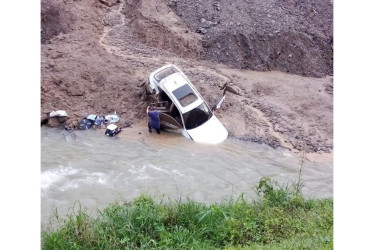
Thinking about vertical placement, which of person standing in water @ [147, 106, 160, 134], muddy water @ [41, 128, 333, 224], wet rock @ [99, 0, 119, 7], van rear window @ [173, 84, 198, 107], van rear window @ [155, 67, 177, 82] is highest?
wet rock @ [99, 0, 119, 7]

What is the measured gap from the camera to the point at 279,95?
13945 mm

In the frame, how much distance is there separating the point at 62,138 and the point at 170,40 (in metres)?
6.24

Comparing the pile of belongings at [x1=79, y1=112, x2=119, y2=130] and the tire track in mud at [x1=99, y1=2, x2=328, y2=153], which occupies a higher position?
the tire track in mud at [x1=99, y1=2, x2=328, y2=153]

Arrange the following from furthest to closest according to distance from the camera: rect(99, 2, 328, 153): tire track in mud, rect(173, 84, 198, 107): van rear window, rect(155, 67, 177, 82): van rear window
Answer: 1. rect(99, 2, 328, 153): tire track in mud
2. rect(155, 67, 177, 82): van rear window
3. rect(173, 84, 198, 107): van rear window

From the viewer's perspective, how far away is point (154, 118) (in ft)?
36.6

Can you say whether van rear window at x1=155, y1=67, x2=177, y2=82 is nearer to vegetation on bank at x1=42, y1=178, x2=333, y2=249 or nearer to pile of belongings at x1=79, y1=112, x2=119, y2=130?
pile of belongings at x1=79, y1=112, x2=119, y2=130

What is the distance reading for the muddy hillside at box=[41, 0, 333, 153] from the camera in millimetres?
12375

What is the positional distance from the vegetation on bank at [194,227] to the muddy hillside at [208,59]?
4.99m

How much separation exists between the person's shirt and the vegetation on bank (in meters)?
4.31

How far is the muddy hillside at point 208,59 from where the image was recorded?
1238cm

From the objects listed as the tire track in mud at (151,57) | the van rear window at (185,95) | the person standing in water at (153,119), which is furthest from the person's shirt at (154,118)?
the tire track in mud at (151,57)

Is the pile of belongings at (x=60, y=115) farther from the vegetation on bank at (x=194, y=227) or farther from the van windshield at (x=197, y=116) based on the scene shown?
the vegetation on bank at (x=194, y=227)

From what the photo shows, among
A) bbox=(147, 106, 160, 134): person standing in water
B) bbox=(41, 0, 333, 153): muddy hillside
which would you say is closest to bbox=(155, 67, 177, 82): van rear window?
bbox=(147, 106, 160, 134): person standing in water

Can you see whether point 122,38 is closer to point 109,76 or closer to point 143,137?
point 109,76
